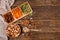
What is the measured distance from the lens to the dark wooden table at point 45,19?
5.03 ft

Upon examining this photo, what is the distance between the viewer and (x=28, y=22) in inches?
62.4

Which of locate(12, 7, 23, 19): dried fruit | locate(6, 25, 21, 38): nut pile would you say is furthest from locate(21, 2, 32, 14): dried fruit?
locate(6, 25, 21, 38): nut pile

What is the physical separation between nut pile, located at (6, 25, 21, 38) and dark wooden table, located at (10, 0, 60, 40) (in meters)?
0.05

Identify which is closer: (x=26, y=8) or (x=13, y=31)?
(x=13, y=31)

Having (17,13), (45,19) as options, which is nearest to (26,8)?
(17,13)

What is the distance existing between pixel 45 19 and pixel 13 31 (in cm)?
32

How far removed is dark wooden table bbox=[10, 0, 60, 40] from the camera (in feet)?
5.03

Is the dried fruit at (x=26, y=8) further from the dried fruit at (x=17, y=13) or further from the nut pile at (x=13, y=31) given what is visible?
the nut pile at (x=13, y=31)

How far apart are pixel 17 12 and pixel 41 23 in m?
0.24

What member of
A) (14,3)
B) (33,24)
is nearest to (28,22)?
(33,24)

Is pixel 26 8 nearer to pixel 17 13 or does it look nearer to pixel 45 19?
pixel 17 13

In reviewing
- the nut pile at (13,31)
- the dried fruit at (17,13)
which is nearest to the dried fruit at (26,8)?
the dried fruit at (17,13)

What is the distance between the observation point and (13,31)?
1516mm

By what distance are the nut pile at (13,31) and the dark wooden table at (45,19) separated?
A: 0.05m
